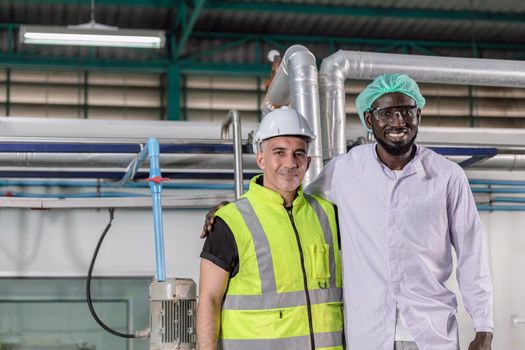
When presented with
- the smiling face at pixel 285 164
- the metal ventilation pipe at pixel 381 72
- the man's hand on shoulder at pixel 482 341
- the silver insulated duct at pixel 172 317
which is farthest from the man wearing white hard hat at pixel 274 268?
the metal ventilation pipe at pixel 381 72

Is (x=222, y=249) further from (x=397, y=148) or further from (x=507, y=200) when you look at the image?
(x=507, y=200)

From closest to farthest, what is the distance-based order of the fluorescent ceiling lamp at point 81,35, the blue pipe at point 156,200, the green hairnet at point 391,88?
the green hairnet at point 391,88, the blue pipe at point 156,200, the fluorescent ceiling lamp at point 81,35

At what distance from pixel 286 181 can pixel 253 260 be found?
0.98 feet

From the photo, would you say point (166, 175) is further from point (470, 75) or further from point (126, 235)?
point (470, 75)

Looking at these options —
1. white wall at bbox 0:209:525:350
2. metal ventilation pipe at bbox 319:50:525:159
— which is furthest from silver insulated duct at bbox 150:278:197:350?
white wall at bbox 0:209:525:350

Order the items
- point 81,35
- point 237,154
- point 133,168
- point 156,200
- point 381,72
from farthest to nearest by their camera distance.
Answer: point 81,35 < point 133,168 < point 381,72 < point 237,154 < point 156,200

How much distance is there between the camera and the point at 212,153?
489 centimetres

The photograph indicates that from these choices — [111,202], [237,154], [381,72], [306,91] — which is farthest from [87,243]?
[381,72]

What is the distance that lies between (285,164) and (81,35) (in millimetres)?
5263

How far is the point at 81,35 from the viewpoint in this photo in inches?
293

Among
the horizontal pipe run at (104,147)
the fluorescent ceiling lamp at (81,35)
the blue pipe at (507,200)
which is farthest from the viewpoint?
the fluorescent ceiling lamp at (81,35)

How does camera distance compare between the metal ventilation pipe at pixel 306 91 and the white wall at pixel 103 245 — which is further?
the white wall at pixel 103 245

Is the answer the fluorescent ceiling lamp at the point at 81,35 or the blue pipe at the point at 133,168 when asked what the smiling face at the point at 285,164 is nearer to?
the blue pipe at the point at 133,168

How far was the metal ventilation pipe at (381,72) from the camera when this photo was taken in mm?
4289
